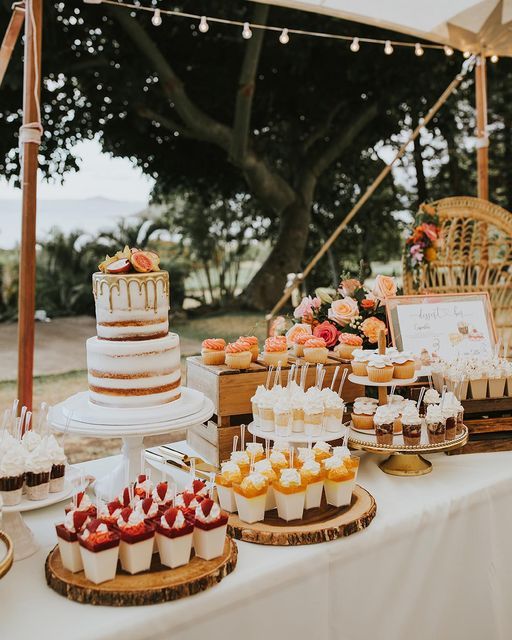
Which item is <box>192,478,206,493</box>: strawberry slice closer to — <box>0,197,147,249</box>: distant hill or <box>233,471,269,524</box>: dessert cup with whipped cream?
<box>233,471,269,524</box>: dessert cup with whipped cream

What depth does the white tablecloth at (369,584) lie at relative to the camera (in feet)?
3.89

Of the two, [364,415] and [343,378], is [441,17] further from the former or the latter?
[364,415]

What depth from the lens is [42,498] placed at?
1.42m

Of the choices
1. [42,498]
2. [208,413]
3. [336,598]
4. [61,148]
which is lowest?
[336,598]

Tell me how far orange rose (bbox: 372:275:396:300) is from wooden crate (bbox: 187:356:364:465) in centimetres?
54

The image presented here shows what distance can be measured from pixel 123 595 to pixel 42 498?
1.13ft

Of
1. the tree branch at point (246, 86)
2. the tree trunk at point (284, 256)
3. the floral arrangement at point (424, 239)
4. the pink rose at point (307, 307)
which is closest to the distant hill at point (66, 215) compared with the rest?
the tree branch at point (246, 86)

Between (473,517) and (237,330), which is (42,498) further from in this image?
(237,330)

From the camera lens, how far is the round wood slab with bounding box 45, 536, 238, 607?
3.90 feet

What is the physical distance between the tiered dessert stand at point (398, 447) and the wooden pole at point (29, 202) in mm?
1044

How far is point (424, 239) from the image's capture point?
3.18 m

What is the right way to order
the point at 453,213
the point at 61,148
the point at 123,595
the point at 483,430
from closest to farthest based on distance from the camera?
the point at 123,595
the point at 483,430
the point at 453,213
the point at 61,148

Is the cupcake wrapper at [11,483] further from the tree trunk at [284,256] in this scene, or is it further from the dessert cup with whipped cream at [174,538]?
the tree trunk at [284,256]

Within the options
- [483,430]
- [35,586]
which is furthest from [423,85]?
[35,586]
